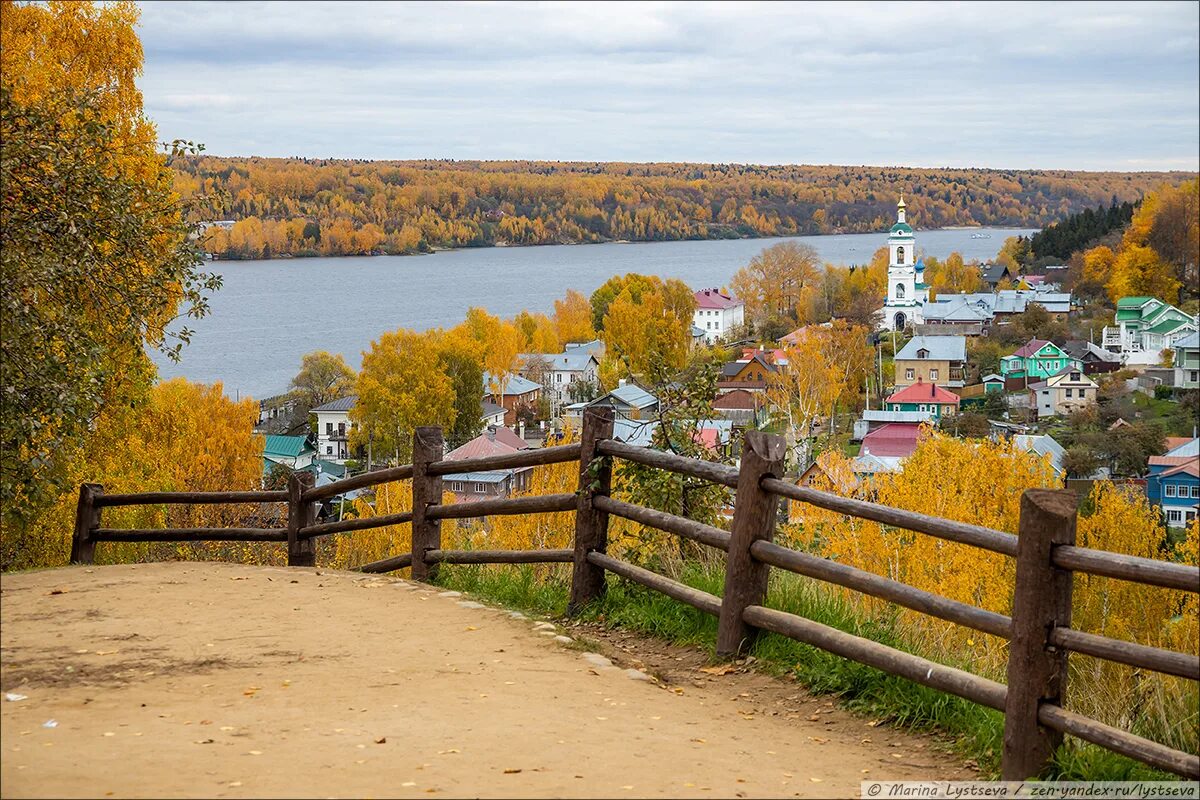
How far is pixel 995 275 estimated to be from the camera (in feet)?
491

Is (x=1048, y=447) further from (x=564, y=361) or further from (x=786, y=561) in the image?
(x=786, y=561)

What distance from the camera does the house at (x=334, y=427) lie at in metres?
74.9

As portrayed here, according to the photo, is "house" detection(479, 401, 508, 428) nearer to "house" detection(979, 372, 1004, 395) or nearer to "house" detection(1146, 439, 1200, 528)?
"house" detection(979, 372, 1004, 395)

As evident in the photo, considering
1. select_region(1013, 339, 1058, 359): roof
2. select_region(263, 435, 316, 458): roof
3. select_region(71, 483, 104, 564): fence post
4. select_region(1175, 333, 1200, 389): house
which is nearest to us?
select_region(71, 483, 104, 564): fence post

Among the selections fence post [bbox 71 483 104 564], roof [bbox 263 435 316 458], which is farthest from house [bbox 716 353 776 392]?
fence post [bbox 71 483 104 564]

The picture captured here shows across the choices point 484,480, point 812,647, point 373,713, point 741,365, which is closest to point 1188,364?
point 741,365

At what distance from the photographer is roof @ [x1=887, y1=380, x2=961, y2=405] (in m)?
74.2

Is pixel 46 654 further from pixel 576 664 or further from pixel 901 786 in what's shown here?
pixel 901 786

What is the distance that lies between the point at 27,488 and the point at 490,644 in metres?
3.74

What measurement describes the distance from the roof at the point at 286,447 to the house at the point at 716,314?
62.0 metres

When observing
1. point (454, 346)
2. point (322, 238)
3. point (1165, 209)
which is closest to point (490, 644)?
point (454, 346)

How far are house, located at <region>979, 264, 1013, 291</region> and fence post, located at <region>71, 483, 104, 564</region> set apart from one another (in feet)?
467

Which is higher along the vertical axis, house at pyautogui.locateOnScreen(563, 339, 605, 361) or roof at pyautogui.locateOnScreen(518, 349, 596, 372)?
house at pyautogui.locateOnScreen(563, 339, 605, 361)

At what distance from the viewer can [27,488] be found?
886 cm
